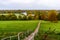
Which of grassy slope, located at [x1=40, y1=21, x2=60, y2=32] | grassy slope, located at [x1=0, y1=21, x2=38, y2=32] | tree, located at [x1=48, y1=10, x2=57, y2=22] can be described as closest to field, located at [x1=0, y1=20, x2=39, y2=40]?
grassy slope, located at [x1=0, y1=21, x2=38, y2=32]

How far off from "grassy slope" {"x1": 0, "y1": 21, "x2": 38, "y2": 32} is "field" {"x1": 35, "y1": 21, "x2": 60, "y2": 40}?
0.77ft

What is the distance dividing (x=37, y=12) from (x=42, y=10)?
14cm

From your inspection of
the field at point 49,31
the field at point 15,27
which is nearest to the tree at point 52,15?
the field at point 49,31

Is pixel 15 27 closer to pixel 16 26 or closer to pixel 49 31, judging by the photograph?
pixel 16 26

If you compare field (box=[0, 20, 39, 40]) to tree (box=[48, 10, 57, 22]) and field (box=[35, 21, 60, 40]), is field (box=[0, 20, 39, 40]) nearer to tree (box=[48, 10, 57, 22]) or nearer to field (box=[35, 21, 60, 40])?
field (box=[35, 21, 60, 40])

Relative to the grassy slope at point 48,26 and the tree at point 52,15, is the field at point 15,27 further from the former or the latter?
the tree at point 52,15

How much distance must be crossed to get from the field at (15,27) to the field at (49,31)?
0.22 metres

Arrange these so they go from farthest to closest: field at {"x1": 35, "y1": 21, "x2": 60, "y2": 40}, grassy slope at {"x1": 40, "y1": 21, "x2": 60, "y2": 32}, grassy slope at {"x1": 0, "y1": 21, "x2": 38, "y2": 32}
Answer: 1. grassy slope at {"x1": 40, "y1": 21, "x2": 60, "y2": 32}
2. grassy slope at {"x1": 0, "y1": 21, "x2": 38, "y2": 32}
3. field at {"x1": 35, "y1": 21, "x2": 60, "y2": 40}

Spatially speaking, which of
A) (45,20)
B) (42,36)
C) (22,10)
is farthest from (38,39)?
(22,10)

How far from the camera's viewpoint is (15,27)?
543 centimetres

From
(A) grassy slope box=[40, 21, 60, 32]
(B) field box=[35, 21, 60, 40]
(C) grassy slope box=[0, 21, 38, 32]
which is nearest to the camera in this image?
(B) field box=[35, 21, 60, 40]

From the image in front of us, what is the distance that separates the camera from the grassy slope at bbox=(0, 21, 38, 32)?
534cm

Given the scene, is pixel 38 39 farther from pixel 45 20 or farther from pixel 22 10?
pixel 22 10

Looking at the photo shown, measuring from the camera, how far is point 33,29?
5426 millimetres
